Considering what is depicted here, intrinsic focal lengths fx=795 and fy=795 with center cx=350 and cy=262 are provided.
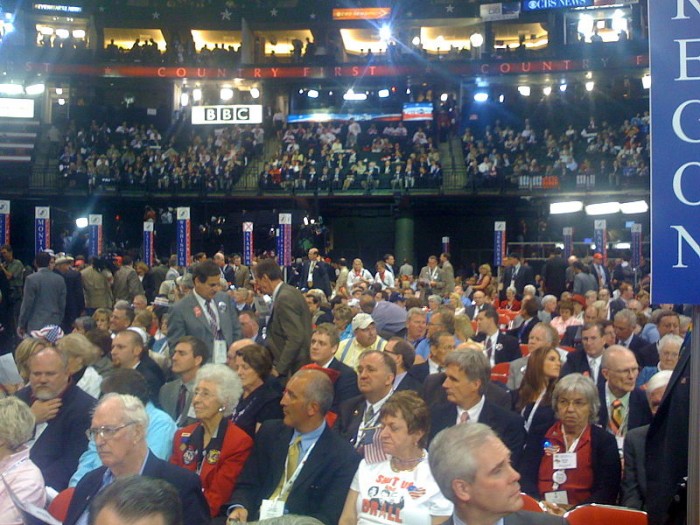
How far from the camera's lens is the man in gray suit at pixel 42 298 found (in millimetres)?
9664

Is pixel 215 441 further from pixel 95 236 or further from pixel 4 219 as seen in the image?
pixel 4 219

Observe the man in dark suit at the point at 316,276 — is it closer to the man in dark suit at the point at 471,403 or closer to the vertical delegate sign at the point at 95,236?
the vertical delegate sign at the point at 95,236

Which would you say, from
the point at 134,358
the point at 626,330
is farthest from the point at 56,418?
the point at 626,330

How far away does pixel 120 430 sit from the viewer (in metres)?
3.41

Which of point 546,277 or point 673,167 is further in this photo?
point 546,277

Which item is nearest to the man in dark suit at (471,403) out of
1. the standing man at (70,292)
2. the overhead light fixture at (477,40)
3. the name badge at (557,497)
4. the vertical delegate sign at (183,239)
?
the name badge at (557,497)

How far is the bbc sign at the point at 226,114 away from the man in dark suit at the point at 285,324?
15.5 m

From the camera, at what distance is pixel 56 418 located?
4.55 metres

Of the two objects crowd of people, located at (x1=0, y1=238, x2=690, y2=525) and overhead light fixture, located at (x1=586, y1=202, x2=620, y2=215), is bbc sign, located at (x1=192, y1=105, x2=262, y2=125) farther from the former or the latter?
crowd of people, located at (x1=0, y1=238, x2=690, y2=525)

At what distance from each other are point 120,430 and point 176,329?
9.64 ft

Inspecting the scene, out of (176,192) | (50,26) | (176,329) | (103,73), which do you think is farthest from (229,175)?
(176,329)

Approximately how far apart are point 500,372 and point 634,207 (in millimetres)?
17038

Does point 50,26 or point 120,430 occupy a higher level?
point 50,26

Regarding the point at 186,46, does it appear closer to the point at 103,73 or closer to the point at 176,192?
the point at 103,73
